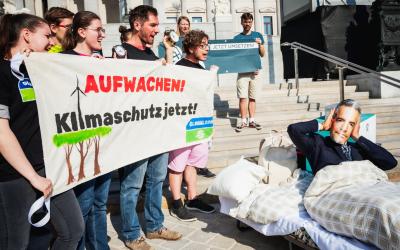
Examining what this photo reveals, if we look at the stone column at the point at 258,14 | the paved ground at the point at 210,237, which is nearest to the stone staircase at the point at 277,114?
the paved ground at the point at 210,237

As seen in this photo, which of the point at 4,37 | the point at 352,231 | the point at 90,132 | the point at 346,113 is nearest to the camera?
the point at 4,37

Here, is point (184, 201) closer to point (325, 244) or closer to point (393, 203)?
point (325, 244)

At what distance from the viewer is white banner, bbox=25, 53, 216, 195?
2172 mm

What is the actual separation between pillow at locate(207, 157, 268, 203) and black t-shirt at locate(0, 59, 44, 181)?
6.05ft

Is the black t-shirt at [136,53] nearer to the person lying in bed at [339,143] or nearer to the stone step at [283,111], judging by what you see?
the person lying in bed at [339,143]

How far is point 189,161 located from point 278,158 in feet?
3.48

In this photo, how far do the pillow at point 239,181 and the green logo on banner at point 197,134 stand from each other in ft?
1.76

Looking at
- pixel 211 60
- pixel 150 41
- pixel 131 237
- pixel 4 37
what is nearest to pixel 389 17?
pixel 211 60

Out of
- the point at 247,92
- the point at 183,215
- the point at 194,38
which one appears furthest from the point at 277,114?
the point at 183,215

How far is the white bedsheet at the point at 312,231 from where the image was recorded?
7.86ft

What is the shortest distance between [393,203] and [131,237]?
2222 mm

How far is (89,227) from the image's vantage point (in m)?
2.73

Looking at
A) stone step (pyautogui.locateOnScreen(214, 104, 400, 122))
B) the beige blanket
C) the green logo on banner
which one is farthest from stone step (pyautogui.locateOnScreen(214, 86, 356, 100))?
the beige blanket

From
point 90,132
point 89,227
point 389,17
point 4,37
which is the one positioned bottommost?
point 89,227
